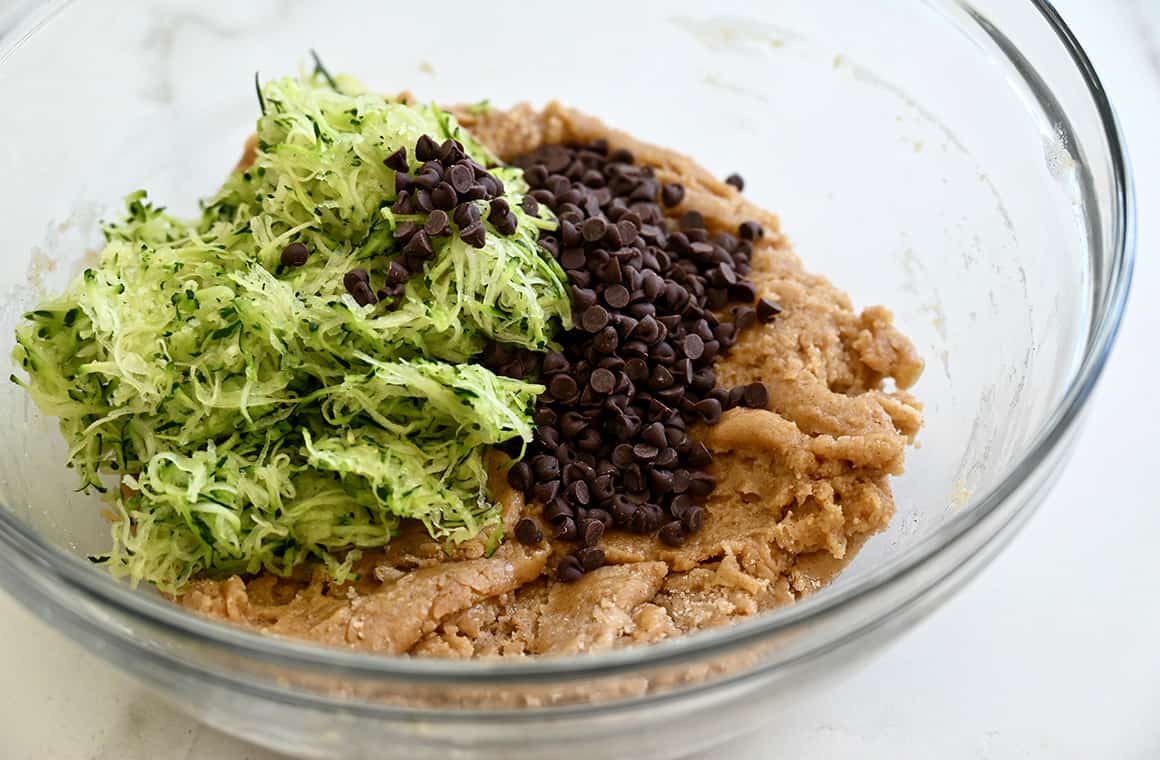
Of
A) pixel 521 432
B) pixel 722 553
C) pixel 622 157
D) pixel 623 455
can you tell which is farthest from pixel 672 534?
pixel 622 157

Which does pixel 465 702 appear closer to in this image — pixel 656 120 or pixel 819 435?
pixel 819 435

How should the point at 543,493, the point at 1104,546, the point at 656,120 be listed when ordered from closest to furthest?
the point at 543,493 → the point at 1104,546 → the point at 656,120

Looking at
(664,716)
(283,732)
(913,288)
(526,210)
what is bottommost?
(283,732)

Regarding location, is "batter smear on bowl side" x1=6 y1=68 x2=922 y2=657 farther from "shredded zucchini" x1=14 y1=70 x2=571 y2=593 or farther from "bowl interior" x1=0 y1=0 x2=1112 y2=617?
"bowl interior" x1=0 y1=0 x2=1112 y2=617

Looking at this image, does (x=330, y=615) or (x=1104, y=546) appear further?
(x=1104, y=546)

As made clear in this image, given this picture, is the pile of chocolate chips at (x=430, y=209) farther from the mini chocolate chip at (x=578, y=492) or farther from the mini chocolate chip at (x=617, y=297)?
the mini chocolate chip at (x=578, y=492)

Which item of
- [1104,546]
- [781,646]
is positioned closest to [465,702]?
[781,646]

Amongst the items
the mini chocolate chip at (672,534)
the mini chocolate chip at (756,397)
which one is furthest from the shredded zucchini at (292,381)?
the mini chocolate chip at (756,397)

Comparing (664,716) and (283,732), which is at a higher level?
(664,716)

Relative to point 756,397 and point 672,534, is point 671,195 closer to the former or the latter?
point 756,397
